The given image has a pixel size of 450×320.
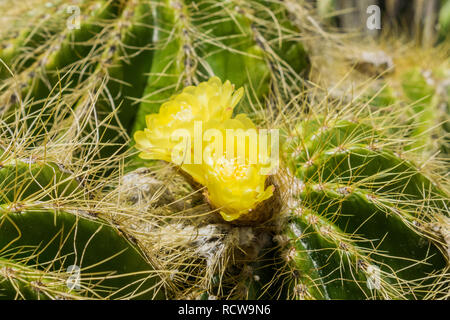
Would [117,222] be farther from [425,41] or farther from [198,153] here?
[425,41]

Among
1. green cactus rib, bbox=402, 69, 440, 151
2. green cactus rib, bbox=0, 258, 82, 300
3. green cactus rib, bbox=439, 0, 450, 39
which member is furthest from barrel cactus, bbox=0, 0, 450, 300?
green cactus rib, bbox=439, 0, 450, 39

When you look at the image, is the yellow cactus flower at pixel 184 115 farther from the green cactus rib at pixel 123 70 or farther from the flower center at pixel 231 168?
the green cactus rib at pixel 123 70

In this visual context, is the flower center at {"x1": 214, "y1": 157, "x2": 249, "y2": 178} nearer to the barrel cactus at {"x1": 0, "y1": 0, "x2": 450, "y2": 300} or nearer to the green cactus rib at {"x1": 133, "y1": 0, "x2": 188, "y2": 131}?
the barrel cactus at {"x1": 0, "y1": 0, "x2": 450, "y2": 300}

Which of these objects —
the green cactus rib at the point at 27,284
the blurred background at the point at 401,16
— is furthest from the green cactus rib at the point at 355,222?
the blurred background at the point at 401,16

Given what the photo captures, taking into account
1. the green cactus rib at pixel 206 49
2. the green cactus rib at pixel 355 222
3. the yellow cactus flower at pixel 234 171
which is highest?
the green cactus rib at pixel 206 49

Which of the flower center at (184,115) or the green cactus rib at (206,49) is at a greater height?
the green cactus rib at (206,49)

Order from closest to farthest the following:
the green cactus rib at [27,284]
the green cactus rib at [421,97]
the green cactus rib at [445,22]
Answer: the green cactus rib at [27,284] → the green cactus rib at [421,97] → the green cactus rib at [445,22]

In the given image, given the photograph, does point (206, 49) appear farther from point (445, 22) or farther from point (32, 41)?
point (445, 22)

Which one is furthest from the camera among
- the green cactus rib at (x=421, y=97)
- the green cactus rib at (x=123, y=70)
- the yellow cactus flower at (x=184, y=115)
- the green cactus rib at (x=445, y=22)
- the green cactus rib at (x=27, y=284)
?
the green cactus rib at (x=445, y=22)
